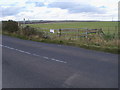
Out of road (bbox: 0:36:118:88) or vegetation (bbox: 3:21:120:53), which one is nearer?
road (bbox: 0:36:118:88)

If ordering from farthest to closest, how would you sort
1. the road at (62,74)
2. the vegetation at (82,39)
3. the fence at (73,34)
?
the fence at (73,34) → the vegetation at (82,39) → the road at (62,74)

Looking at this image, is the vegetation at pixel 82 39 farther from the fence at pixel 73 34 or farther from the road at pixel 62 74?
the road at pixel 62 74

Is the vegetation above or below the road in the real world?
above

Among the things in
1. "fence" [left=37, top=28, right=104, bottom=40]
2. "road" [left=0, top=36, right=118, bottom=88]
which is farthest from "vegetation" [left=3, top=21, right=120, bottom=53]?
"road" [left=0, top=36, right=118, bottom=88]

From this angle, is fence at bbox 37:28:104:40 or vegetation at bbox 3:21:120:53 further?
fence at bbox 37:28:104:40

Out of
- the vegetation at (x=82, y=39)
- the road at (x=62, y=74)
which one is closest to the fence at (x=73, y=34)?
the vegetation at (x=82, y=39)

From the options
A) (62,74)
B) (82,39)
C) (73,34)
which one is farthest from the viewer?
(73,34)

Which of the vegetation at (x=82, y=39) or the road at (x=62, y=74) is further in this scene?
the vegetation at (x=82, y=39)

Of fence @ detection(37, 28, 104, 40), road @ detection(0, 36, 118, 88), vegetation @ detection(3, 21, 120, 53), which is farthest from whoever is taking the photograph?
fence @ detection(37, 28, 104, 40)

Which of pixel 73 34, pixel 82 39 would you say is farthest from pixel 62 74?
→ pixel 73 34

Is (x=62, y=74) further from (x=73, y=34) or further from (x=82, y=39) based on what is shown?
(x=73, y=34)

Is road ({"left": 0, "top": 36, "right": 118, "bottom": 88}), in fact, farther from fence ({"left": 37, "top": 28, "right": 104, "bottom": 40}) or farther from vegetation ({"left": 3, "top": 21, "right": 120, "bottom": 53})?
fence ({"left": 37, "top": 28, "right": 104, "bottom": 40})

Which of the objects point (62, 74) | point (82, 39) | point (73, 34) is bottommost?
Result: point (62, 74)

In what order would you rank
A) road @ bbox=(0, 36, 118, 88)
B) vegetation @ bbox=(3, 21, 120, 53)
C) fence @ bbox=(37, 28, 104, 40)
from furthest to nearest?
fence @ bbox=(37, 28, 104, 40), vegetation @ bbox=(3, 21, 120, 53), road @ bbox=(0, 36, 118, 88)
